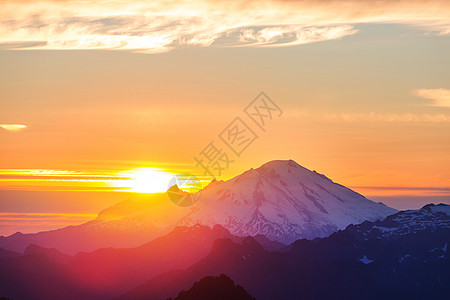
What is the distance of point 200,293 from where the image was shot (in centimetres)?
17088

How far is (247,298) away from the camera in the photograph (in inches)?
6644

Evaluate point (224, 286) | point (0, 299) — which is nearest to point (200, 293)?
point (224, 286)

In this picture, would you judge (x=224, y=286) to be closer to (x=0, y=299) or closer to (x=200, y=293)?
(x=200, y=293)

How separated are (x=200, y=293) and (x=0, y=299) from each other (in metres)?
41.7

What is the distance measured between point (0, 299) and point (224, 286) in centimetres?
4620

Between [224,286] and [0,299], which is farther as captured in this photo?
[224,286]

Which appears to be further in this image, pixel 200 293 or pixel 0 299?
pixel 200 293

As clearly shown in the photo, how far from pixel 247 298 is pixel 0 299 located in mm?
48829

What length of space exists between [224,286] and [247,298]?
19.1 feet

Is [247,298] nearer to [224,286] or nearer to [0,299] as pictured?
[224,286]

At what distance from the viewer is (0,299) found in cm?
14700

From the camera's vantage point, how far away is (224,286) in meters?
172

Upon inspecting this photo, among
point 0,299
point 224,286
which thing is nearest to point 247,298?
point 224,286

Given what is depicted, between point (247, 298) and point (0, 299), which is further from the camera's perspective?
point (247, 298)
